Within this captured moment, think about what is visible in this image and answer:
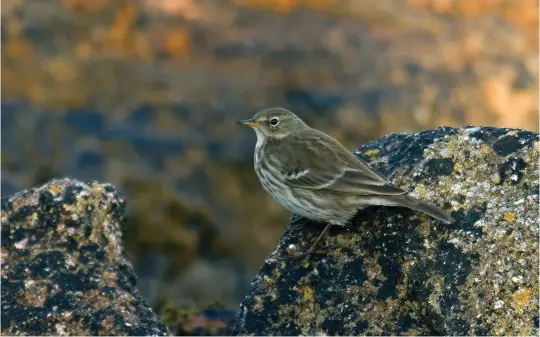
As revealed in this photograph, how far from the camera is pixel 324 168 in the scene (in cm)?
723

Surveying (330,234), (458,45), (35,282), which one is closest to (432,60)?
(458,45)

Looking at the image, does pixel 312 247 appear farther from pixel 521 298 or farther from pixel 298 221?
pixel 521 298

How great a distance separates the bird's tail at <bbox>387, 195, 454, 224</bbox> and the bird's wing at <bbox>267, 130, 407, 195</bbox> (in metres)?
0.17

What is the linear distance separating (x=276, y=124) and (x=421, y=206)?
2363mm

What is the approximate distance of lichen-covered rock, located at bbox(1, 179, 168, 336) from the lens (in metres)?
5.93

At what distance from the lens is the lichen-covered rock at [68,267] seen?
5.93 m

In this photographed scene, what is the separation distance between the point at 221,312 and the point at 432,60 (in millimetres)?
9986

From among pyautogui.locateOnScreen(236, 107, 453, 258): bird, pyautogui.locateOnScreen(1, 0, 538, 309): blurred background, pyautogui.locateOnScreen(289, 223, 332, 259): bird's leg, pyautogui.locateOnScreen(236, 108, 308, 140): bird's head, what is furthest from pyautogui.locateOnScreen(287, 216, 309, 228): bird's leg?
pyautogui.locateOnScreen(1, 0, 538, 309): blurred background

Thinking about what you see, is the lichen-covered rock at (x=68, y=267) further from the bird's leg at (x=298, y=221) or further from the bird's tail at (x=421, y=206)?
the bird's tail at (x=421, y=206)

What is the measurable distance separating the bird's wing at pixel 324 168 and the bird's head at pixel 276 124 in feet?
0.67

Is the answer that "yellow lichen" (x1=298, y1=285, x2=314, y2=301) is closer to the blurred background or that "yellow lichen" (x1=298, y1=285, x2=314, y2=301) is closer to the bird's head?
the bird's head

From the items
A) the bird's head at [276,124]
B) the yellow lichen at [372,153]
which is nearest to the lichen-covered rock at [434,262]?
the yellow lichen at [372,153]

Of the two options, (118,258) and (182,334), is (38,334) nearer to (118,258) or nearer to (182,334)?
(118,258)

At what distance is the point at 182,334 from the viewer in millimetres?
7996
